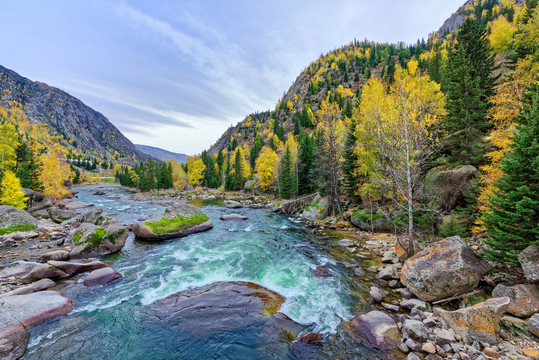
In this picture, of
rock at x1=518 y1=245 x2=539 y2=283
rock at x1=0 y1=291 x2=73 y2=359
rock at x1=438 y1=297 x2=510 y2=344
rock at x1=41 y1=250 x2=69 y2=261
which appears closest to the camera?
rock at x1=438 y1=297 x2=510 y2=344

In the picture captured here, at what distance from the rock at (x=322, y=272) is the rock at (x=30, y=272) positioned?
1405cm

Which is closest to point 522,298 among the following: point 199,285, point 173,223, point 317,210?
point 199,285

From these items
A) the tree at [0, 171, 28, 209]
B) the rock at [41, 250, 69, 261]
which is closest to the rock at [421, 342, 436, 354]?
the rock at [41, 250, 69, 261]

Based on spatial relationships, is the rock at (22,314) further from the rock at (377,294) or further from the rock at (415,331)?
the rock at (377,294)

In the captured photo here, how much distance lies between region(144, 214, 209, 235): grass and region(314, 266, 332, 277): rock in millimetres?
13297

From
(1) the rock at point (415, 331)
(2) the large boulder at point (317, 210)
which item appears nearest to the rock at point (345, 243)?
(2) the large boulder at point (317, 210)

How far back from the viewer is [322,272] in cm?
1219

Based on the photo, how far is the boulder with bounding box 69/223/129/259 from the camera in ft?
46.2

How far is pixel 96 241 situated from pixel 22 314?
802cm

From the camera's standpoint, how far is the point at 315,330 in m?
7.55

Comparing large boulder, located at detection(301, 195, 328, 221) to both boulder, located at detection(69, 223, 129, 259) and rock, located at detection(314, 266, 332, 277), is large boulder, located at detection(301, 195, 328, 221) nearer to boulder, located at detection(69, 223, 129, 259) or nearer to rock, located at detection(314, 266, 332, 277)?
rock, located at detection(314, 266, 332, 277)

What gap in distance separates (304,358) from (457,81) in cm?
2585

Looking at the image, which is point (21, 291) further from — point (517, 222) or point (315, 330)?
point (517, 222)

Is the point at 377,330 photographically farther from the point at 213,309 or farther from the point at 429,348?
the point at 213,309
